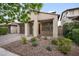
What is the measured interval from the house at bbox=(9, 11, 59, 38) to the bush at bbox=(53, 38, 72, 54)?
15 cm

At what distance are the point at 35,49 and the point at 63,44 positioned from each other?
67cm

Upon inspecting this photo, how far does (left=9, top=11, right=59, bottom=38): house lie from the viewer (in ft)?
12.1

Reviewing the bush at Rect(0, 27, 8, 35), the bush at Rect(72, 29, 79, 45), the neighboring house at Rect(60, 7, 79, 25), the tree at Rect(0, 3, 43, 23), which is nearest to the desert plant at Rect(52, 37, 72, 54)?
the bush at Rect(72, 29, 79, 45)

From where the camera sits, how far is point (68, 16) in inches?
147

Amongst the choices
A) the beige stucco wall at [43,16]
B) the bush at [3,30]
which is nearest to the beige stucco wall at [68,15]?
the beige stucco wall at [43,16]

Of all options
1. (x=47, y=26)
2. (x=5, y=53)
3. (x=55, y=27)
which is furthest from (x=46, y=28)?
(x=5, y=53)

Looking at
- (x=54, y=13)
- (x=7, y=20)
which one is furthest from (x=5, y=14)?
(x=54, y=13)

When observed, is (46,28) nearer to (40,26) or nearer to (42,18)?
(40,26)

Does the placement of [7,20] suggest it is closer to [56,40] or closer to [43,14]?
[43,14]

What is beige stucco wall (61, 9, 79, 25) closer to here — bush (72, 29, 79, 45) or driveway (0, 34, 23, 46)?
bush (72, 29, 79, 45)

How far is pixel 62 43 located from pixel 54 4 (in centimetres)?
92

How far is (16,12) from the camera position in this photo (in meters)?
3.85

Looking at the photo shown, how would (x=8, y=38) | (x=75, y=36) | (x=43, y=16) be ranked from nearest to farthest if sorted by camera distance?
(x=75, y=36), (x=43, y=16), (x=8, y=38)

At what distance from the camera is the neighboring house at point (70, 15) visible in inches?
144
